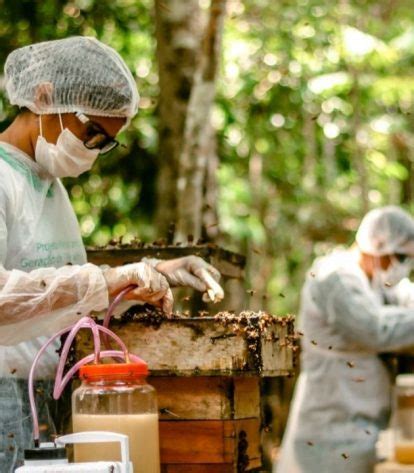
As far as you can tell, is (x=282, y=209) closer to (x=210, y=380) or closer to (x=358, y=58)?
(x=358, y=58)

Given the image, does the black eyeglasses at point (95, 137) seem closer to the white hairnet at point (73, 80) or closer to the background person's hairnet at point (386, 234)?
the white hairnet at point (73, 80)

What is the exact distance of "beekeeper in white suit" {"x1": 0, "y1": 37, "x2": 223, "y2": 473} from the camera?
10.3ft

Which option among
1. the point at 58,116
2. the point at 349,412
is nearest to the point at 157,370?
the point at 58,116

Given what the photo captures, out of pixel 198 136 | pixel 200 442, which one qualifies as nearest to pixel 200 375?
pixel 200 442

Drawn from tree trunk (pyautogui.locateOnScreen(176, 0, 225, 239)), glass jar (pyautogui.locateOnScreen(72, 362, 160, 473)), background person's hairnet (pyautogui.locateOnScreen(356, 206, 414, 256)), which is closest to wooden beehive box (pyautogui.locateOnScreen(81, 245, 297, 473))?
glass jar (pyautogui.locateOnScreen(72, 362, 160, 473))

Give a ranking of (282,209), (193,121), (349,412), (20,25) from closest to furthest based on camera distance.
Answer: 1. (349,412)
2. (193,121)
3. (20,25)
4. (282,209)

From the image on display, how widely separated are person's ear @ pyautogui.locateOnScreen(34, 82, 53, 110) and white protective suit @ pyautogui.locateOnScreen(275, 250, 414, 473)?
2264 millimetres

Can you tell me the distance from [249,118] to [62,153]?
5.88 meters

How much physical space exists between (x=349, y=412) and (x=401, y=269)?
0.93 m

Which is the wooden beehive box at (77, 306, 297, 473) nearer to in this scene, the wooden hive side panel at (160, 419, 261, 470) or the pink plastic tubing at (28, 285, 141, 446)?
the wooden hive side panel at (160, 419, 261, 470)

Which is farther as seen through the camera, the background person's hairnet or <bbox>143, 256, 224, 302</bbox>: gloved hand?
the background person's hairnet

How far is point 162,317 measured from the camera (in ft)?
9.59

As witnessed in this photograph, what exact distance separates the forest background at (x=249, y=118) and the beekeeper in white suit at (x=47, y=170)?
2.11 metres

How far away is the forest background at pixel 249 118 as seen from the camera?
6.80 m
